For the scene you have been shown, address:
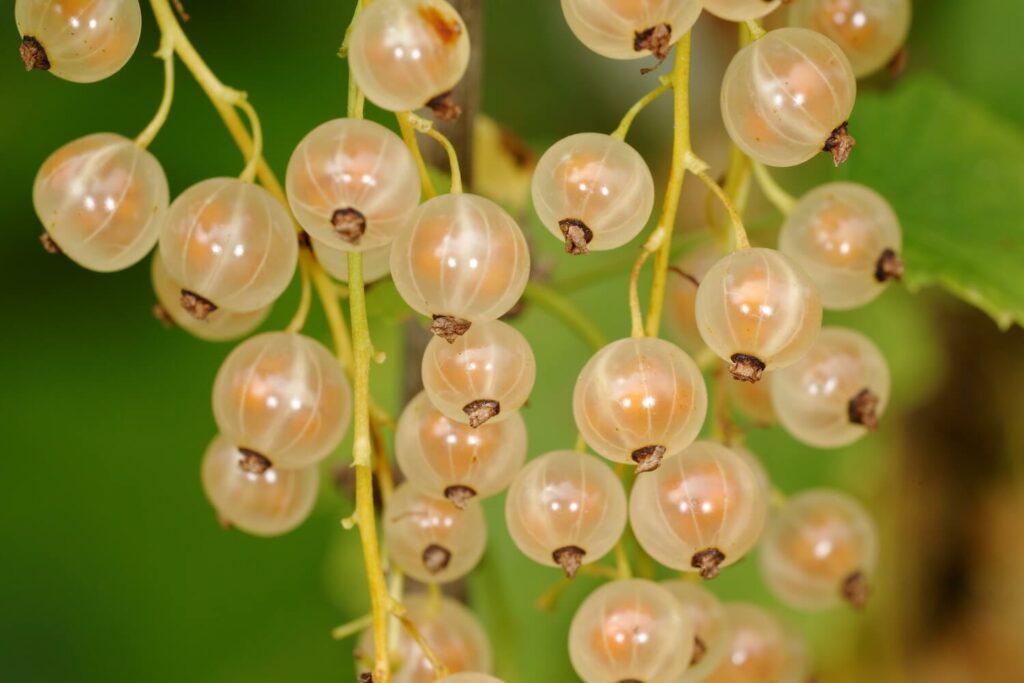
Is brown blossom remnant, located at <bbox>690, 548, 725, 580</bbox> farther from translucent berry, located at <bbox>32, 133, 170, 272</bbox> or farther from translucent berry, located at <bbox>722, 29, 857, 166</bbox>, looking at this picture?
translucent berry, located at <bbox>32, 133, 170, 272</bbox>

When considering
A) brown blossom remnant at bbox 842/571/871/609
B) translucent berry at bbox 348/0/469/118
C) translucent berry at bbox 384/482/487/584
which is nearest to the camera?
translucent berry at bbox 348/0/469/118

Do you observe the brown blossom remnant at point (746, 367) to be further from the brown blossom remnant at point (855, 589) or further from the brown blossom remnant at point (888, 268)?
the brown blossom remnant at point (855, 589)

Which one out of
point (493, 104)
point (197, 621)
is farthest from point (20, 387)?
point (493, 104)

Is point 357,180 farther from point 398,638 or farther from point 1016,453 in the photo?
point 1016,453

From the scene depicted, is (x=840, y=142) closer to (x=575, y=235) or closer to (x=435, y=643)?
(x=575, y=235)

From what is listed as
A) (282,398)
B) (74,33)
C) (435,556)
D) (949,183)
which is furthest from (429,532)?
(949,183)

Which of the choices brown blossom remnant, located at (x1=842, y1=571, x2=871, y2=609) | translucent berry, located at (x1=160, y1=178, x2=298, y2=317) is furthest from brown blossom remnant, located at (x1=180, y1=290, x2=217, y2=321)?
brown blossom remnant, located at (x1=842, y1=571, x2=871, y2=609)
